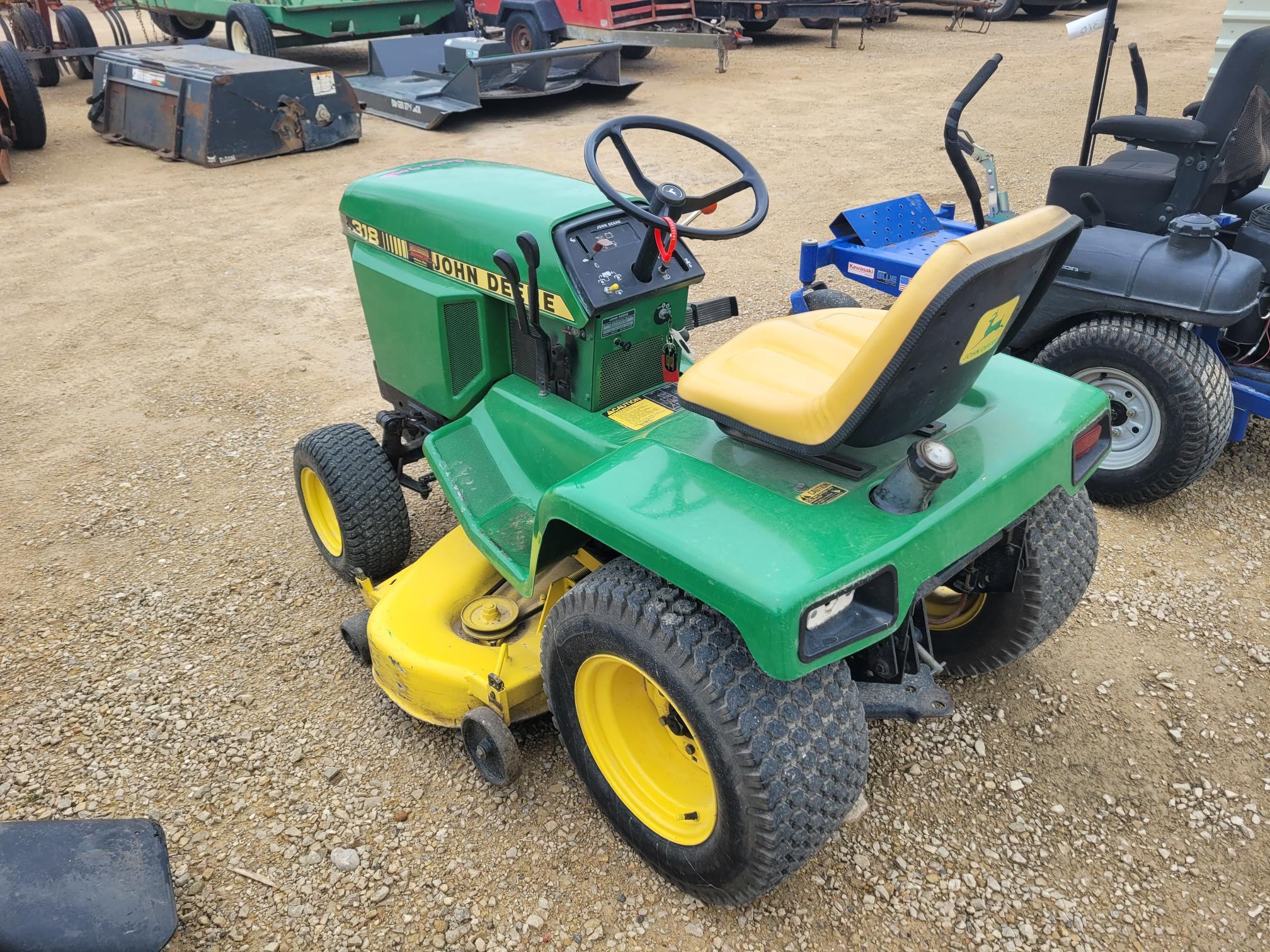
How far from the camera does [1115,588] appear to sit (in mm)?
2922

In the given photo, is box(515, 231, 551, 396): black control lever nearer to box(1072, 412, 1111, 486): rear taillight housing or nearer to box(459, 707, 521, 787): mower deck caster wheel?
box(459, 707, 521, 787): mower deck caster wheel

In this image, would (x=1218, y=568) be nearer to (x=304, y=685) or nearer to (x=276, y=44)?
(x=304, y=685)

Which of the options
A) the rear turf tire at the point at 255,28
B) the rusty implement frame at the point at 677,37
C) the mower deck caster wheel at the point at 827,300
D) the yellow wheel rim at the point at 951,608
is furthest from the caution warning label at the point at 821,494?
the rear turf tire at the point at 255,28

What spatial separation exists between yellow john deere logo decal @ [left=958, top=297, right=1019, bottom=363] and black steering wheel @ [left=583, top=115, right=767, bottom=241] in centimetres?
63

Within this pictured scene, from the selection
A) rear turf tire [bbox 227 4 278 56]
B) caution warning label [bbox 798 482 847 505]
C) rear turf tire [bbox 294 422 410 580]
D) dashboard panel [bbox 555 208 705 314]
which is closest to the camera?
caution warning label [bbox 798 482 847 505]

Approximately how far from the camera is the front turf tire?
1.65 metres

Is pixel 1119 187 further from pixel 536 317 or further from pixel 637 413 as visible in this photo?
pixel 536 317

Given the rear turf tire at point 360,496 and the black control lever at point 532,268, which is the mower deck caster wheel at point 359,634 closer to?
the rear turf tire at point 360,496

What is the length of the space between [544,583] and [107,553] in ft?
5.90

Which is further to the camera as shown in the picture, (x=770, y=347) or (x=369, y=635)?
(x=369, y=635)

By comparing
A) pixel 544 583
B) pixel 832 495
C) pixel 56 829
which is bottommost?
pixel 56 829

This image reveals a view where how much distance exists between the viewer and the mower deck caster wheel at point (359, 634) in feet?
8.34

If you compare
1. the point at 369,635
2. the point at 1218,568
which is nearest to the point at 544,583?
the point at 369,635

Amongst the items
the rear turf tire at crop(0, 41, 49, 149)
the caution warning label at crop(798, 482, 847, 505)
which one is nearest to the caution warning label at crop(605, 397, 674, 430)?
the caution warning label at crop(798, 482, 847, 505)
